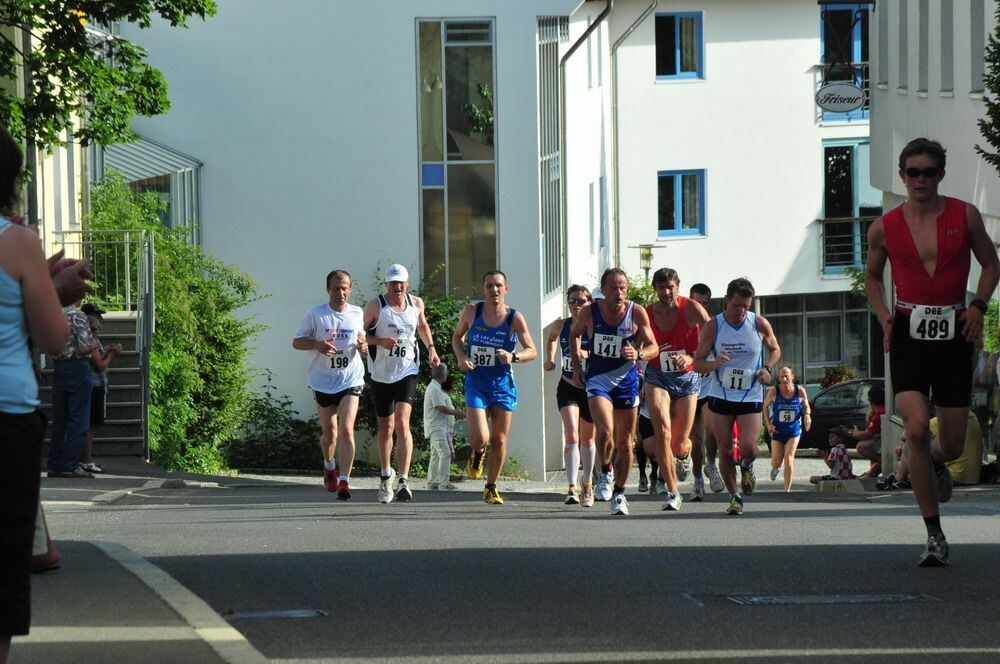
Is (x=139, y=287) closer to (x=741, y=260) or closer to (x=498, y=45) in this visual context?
(x=498, y=45)

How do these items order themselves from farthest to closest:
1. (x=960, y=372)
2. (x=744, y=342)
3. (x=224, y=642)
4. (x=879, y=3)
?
(x=879, y=3) < (x=744, y=342) < (x=960, y=372) < (x=224, y=642)

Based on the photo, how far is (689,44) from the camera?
139 feet

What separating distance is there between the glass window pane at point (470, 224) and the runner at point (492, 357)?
48.6 feet

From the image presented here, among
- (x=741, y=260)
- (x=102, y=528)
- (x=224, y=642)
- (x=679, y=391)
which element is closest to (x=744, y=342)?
(x=679, y=391)

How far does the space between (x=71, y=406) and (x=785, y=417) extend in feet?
30.4

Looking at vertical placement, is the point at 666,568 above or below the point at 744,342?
below

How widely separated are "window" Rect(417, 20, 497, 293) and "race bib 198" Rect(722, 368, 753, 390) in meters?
16.3

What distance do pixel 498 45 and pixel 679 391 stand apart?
15619mm

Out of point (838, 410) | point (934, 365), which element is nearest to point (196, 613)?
point (934, 365)

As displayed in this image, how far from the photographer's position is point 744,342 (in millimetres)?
13766

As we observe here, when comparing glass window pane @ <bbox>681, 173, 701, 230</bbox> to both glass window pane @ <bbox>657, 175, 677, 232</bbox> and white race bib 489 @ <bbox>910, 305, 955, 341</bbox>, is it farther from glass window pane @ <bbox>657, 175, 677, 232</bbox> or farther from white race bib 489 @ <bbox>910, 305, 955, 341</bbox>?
white race bib 489 @ <bbox>910, 305, 955, 341</bbox>

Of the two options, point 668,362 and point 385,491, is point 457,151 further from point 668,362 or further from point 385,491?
point 668,362

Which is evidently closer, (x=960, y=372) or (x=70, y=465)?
(x=960, y=372)

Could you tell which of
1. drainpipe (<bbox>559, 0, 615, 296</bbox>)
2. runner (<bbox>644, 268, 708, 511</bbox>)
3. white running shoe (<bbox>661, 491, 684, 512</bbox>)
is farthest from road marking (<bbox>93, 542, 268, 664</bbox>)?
drainpipe (<bbox>559, 0, 615, 296</bbox>)
